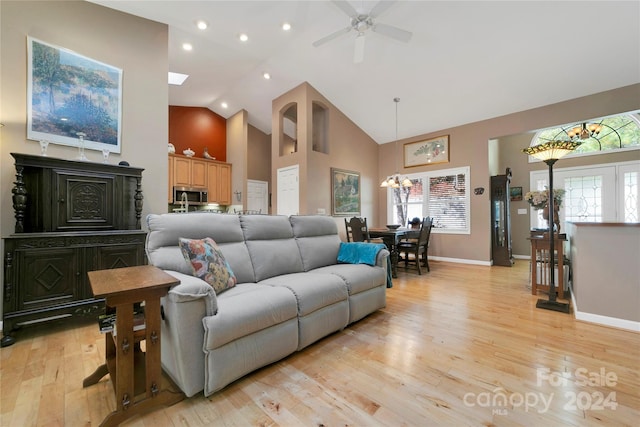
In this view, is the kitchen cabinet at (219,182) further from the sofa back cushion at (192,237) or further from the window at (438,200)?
the sofa back cushion at (192,237)

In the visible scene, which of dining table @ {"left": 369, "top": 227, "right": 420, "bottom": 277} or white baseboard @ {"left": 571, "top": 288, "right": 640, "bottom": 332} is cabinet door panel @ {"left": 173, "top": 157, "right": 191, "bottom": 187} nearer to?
dining table @ {"left": 369, "top": 227, "right": 420, "bottom": 277}

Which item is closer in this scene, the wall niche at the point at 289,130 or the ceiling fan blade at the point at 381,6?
the ceiling fan blade at the point at 381,6

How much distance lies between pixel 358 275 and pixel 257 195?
17.9 feet

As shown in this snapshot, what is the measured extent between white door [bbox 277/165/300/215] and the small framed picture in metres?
5.27

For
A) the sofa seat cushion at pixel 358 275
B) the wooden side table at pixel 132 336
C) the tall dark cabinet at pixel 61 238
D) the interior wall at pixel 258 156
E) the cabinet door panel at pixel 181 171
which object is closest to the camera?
the wooden side table at pixel 132 336

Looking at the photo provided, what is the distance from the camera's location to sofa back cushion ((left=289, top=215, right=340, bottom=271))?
2.84 meters

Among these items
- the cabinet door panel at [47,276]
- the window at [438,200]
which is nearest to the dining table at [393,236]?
the window at [438,200]

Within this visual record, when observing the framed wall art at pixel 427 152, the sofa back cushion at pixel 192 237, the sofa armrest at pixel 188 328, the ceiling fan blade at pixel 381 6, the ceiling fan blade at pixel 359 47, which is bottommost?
the sofa armrest at pixel 188 328

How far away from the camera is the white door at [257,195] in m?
7.27

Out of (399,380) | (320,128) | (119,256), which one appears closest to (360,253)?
(399,380)

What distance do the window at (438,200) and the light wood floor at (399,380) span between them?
3.49m

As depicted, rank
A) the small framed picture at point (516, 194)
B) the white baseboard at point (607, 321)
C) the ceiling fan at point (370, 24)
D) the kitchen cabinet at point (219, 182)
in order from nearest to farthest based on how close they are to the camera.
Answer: the white baseboard at point (607, 321) < the ceiling fan at point (370, 24) < the small framed picture at point (516, 194) < the kitchen cabinet at point (219, 182)

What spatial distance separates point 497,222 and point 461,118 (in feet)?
7.63

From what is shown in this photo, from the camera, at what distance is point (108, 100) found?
312 centimetres
